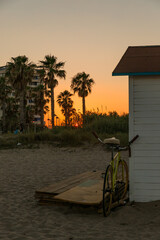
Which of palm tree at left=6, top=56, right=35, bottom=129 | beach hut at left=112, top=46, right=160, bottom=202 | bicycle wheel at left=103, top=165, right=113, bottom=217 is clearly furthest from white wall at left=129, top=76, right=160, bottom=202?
palm tree at left=6, top=56, right=35, bottom=129

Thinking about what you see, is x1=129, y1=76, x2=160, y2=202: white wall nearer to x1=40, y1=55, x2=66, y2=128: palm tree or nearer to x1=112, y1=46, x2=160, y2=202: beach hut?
x1=112, y1=46, x2=160, y2=202: beach hut

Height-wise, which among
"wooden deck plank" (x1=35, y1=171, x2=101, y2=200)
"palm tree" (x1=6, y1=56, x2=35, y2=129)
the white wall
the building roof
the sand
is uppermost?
"palm tree" (x1=6, y1=56, x2=35, y2=129)

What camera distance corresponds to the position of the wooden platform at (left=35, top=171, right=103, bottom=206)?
6952 mm

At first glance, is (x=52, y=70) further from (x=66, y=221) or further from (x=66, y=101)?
(x=66, y=221)

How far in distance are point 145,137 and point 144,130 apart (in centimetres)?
18

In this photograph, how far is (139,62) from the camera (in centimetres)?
780

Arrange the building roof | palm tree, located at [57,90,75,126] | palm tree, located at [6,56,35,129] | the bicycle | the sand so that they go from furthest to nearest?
palm tree, located at [57,90,75,126] < palm tree, located at [6,56,35,129] < the building roof < the bicycle < the sand

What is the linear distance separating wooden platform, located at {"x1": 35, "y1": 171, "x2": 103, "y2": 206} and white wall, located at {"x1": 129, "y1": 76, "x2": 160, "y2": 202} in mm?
1056

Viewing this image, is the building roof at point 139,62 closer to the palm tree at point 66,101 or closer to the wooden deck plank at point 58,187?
the wooden deck plank at point 58,187

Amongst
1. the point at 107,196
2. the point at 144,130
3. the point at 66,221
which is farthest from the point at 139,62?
the point at 66,221

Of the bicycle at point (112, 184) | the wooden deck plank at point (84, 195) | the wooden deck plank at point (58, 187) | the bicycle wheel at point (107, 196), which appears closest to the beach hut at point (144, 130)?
the bicycle at point (112, 184)

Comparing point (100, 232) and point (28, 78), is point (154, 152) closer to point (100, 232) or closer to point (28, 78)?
point (100, 232)

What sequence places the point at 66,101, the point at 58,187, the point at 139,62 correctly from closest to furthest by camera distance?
the point at 139,62 < the point at 58,187 < the point at 66,101

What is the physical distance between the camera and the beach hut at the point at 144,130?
7477 millimetres
